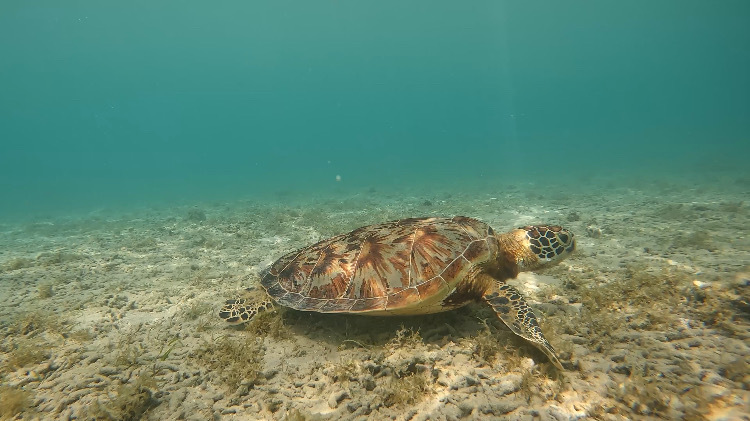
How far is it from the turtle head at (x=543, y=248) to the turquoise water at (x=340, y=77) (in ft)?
247

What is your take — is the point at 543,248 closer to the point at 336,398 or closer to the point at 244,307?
the point at 336,398

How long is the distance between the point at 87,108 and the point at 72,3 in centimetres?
10949

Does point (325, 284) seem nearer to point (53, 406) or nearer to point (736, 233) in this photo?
point (53, 406)

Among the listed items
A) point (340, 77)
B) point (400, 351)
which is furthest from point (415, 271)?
point (340, 77)

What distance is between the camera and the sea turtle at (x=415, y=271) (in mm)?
3127

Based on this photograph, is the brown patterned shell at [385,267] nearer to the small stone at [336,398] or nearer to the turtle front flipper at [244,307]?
the turtle front flipper at [244,307]

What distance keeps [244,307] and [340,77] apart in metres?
165

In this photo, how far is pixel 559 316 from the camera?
3490 millimetres

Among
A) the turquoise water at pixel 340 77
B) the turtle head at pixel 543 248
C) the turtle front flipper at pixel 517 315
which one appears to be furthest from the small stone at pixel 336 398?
the turquoise water at pixel 340 77

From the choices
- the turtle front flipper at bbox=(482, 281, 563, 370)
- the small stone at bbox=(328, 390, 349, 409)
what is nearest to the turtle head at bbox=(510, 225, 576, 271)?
the turtle front flipper at bbox=(482, 281, 563, 370)

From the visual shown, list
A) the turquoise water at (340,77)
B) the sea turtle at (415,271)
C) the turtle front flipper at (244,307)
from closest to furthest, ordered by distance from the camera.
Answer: the sea turtle at (415,271) < the turtle front flipper at (244,307) < the turquoise water at (340,77)

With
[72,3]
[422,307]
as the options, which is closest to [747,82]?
[422,307]

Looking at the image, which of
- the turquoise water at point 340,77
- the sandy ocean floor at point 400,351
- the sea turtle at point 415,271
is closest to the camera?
the sandy ocean floor at point 400,351

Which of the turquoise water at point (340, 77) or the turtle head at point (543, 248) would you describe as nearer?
the turtle head at point (543, 248)
